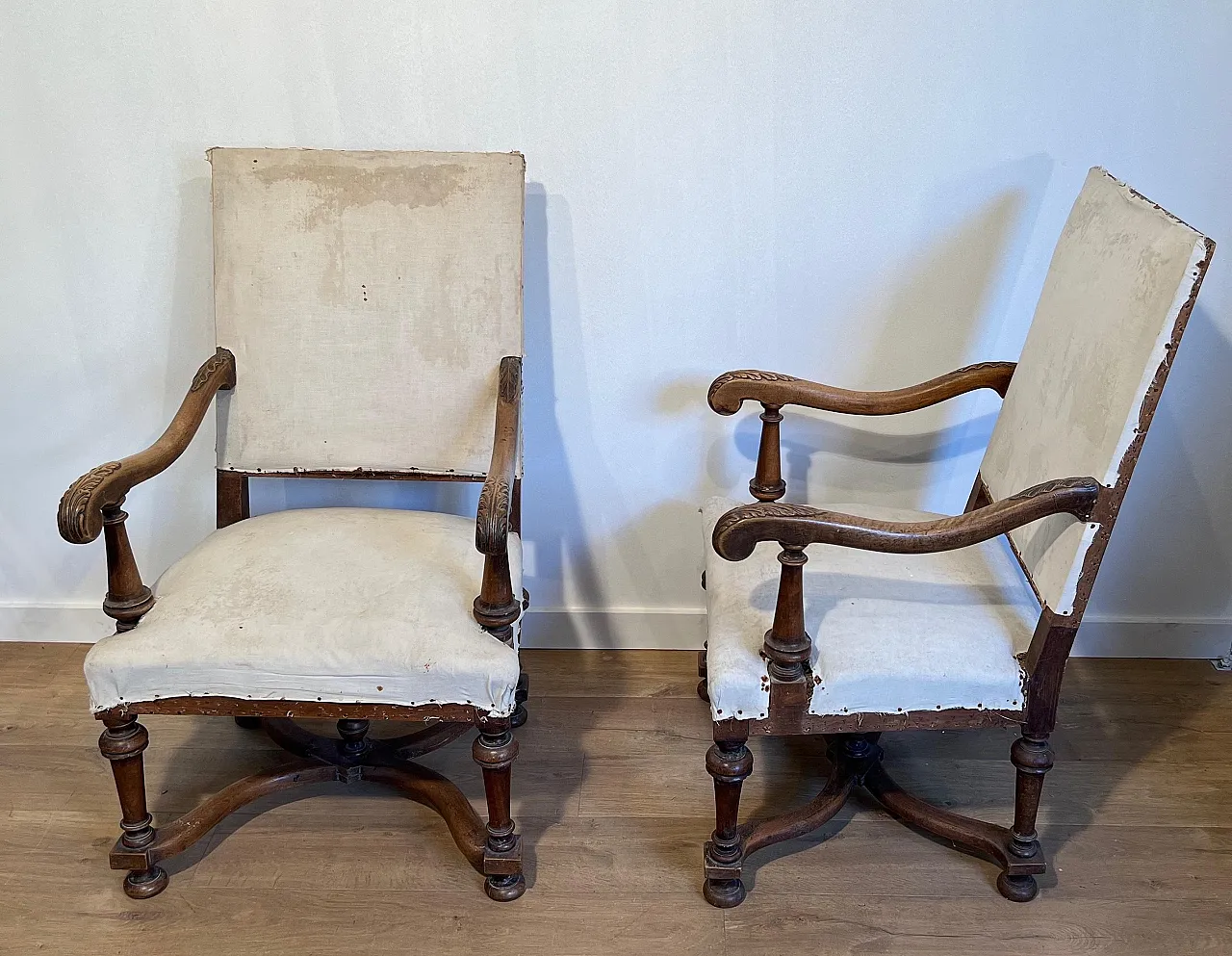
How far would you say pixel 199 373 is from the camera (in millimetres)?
1966

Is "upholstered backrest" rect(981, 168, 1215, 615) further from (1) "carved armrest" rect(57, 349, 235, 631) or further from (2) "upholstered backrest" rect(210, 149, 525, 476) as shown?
(1) "carved armrest" rect(57, 349, 235, 631)

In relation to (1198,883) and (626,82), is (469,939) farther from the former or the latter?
(626,82)

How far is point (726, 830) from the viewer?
181 cm

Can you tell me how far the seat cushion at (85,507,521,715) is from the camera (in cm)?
167

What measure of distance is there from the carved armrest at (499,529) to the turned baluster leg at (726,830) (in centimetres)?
38

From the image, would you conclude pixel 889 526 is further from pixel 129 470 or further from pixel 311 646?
pixel 129 470

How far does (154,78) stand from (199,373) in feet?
1.86

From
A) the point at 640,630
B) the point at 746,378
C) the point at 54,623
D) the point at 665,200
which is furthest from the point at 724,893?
the point at 54,623

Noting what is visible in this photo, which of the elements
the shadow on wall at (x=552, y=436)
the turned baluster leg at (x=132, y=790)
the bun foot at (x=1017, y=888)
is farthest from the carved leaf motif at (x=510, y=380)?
the bun foot at (x=1017, y=888)

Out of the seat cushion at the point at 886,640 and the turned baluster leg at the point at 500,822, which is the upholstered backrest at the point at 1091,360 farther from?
the turned baluster leg at the point at 500,822

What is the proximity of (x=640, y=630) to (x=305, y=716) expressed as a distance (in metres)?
0.96

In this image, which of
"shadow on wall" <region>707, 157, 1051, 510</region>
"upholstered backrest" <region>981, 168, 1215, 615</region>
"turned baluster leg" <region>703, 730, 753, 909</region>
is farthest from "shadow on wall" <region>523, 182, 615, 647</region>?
"upholstered backrest" <region>981, 168, 1215, 615</region>

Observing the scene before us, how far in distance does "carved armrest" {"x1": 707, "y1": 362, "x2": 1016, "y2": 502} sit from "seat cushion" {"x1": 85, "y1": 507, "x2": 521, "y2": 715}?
609mm

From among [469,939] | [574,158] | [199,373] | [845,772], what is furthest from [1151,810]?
[199,373]
